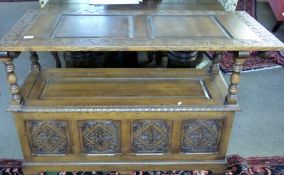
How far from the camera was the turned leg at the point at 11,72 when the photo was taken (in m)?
1.20

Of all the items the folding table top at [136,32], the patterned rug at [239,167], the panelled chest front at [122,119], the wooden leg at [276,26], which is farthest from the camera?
the wooden leg at [276,26]

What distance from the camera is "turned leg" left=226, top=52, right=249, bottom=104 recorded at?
4.08 ft

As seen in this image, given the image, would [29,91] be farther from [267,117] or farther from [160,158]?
[267,117]

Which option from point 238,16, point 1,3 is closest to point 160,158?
point 238,16

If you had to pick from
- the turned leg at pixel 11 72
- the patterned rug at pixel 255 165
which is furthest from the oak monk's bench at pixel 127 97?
the patterned rug at pixel 255 165

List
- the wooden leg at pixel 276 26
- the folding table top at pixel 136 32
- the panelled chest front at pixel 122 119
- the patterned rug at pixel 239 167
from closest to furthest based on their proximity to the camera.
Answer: the folding table top at pixel 136 32
the panelled chest front at pixel 122 119
the patterned rug at pixel 239 167
the wooden leg at pixel 276 26

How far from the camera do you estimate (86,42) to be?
1203mm

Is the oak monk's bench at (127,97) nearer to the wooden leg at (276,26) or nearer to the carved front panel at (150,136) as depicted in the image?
the carved front panel at (150,136)

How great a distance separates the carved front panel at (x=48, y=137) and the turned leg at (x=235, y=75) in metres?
0.72

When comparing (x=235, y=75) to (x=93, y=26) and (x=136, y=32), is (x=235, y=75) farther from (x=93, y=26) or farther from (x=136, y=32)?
(x=93, y=26)

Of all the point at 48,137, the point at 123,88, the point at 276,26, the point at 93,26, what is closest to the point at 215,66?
the point at 123,88

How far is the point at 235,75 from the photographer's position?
130 centimetres

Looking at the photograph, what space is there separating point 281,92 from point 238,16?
0.95 m

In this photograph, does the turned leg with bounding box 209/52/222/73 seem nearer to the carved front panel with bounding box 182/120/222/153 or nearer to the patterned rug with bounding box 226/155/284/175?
the carved front panel with bounding box 182/120/222/153
